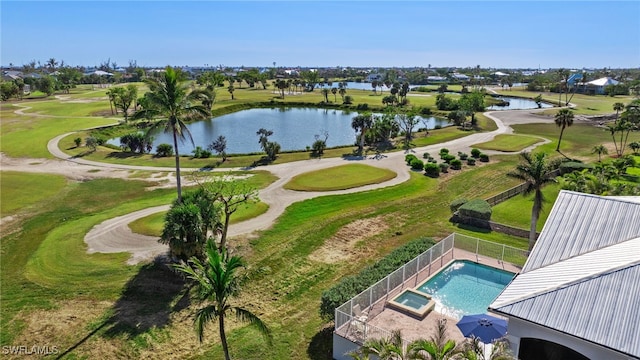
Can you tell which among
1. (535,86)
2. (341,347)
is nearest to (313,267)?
(341,347)

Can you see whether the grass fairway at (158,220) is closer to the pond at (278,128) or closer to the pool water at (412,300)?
the pool water at (412,300)

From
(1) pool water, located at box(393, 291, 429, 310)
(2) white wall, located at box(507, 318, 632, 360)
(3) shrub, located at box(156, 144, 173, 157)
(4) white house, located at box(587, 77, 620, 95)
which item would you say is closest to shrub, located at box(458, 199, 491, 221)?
(1) pool water, located at box(393, 291, 429, 310)

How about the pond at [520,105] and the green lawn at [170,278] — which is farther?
the pond at [520,105]

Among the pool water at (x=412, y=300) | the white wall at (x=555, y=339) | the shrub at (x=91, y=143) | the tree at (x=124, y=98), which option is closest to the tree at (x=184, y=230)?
the pool water at (x=412, y=300)

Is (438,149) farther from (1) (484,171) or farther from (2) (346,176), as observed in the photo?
(2) (346,176)

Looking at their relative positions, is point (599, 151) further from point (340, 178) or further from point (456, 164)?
point (340, 178)

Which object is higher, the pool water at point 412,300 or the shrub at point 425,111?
the shrub at point 425,111
